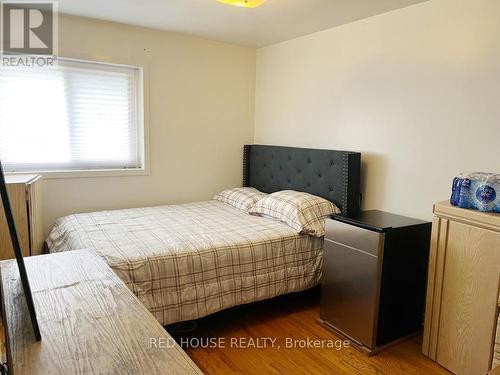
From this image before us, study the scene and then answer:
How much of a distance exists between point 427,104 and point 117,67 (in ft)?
8.72

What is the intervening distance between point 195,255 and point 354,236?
1.03m

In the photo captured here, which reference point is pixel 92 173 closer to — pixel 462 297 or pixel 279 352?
pixel 279 352

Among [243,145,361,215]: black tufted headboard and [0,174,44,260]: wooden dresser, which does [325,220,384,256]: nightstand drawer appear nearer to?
[243,145,361,215]: black tufted headboard

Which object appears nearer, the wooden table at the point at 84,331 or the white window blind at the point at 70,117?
the wooden table at the point at 84,331

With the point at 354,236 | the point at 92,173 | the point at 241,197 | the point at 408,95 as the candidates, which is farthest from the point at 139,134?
the point at 408,95

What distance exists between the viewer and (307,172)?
3.22 meters

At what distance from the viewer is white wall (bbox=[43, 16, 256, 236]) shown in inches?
124

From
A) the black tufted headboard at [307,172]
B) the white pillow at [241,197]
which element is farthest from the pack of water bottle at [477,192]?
the white pillow at [241,197]

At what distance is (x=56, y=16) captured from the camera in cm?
294

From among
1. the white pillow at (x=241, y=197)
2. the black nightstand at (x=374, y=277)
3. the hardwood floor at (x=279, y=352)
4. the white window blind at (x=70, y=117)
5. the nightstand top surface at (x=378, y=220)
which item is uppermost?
the white window blind at (x=70, y=117)

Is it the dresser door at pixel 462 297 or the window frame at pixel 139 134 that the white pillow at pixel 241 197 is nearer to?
the window frame at pixel 139 134

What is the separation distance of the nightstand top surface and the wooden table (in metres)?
1.58

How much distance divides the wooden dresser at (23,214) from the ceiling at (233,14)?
1.38m

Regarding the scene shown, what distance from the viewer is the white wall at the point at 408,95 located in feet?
7.21
